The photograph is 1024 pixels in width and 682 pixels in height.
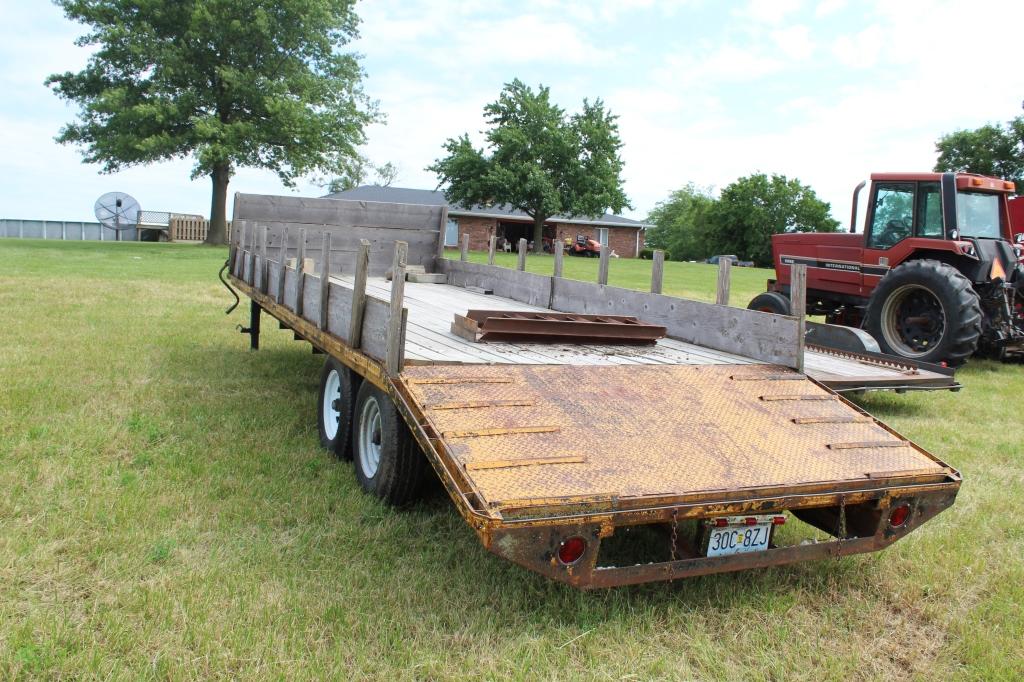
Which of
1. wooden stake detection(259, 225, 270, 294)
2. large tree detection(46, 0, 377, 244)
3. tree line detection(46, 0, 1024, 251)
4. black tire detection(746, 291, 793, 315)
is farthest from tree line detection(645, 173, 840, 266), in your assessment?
wooden stake detection(259, 225, 270, 294)

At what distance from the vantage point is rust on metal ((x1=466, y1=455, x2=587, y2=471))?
3236mm

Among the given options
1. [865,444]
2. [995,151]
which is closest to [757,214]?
[995,151]

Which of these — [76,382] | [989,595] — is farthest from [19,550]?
[989,595]

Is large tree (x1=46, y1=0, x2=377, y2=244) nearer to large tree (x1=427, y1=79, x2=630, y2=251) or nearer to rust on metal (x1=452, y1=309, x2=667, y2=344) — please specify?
large tree (x1=427, y1=79, x2=630, y2=251)

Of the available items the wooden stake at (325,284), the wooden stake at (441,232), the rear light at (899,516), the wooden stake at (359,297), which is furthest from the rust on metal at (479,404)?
the wooden stake at (441,232)

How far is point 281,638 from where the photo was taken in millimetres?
3174

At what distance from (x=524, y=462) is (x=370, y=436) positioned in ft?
5.79

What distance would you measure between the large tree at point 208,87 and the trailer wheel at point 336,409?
93.0 feet

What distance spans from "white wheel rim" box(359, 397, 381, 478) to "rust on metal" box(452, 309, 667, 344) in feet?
2.90

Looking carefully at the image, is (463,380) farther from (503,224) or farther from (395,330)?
(503,224)

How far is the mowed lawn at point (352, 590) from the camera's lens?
10.2 ft

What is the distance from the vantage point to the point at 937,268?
30.1 feet

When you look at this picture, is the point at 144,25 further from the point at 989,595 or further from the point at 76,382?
the point at 989,595

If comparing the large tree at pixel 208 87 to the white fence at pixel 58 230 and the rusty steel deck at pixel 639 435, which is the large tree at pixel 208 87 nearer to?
the white fence at pixel 58 230
